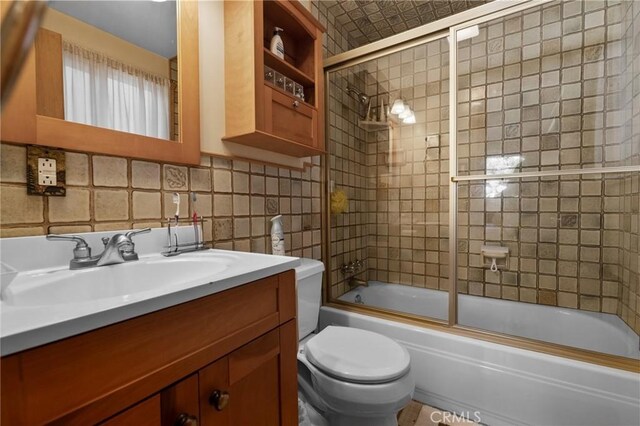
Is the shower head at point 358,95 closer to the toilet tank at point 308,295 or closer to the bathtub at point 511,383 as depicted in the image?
the toilet tank at point 308,295

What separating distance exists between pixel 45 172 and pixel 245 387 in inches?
29.9

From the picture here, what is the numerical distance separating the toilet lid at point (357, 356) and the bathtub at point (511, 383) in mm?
404

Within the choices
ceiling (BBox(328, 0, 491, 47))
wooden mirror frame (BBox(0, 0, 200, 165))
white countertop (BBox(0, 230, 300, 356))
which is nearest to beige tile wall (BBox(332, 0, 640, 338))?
ceiling (BBox(328, 0, 491, 47))

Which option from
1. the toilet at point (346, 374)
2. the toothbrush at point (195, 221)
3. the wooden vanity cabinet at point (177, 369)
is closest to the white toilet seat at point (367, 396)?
the toilet at point (346, 374)

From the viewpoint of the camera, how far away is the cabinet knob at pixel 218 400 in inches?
22.7

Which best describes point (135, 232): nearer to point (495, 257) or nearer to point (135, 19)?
point (135, 19)

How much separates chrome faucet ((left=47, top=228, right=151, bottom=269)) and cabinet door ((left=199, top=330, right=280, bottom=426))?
1.55 feet

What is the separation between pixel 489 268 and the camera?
2.02m

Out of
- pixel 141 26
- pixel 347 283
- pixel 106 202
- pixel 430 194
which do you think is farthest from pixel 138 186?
pixel 430 194

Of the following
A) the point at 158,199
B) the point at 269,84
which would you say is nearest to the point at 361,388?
the point at 158,199

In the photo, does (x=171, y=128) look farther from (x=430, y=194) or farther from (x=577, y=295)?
(x=577, y=295)

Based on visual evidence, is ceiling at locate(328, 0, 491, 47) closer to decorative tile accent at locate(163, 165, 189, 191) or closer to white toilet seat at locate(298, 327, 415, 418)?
decorative tile accent at locate(163, 165, 189, 191)

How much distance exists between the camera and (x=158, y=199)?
102 cm

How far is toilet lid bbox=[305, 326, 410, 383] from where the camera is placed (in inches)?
39.9
